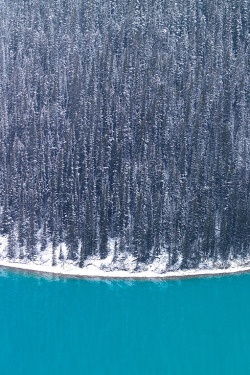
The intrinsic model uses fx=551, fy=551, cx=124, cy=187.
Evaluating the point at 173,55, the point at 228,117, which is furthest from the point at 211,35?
the point at 228,117

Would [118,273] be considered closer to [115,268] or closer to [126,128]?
[115,268]

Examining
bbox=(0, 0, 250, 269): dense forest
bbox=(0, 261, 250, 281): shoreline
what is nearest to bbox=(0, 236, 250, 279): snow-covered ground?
bbox=(0, 261, 250, 281): shoreline

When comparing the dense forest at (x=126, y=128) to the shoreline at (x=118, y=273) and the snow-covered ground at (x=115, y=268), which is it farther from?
the shoreline at (x=118, y=273)

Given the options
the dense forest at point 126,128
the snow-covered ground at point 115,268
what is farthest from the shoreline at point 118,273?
the dense forest at point 126,128

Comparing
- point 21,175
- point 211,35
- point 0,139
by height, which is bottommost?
point 21,175

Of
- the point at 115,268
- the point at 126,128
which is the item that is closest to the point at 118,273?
the point at 115,268

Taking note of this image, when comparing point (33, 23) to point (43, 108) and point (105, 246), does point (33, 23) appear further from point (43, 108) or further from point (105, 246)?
point (105, 246)

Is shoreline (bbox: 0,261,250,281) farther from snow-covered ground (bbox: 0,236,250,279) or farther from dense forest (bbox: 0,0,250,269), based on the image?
dense forest (bbox: 0,0,250,269)
